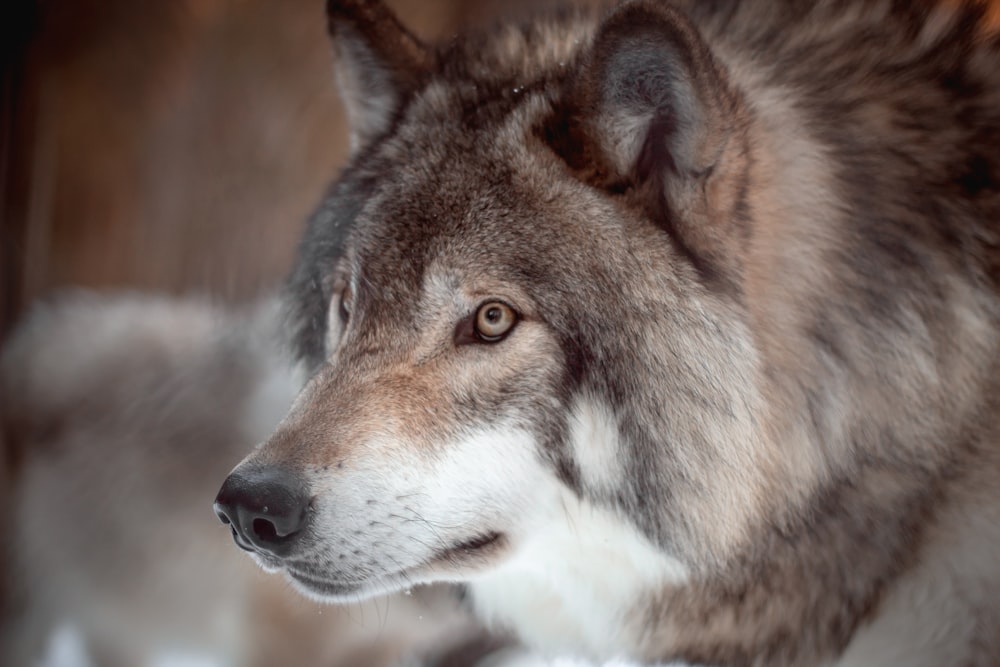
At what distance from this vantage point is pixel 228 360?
5.81ft

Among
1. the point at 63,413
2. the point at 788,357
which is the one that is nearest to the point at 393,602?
the point at 63,413

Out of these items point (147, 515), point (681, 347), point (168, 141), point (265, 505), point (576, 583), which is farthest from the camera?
point (168, 141)

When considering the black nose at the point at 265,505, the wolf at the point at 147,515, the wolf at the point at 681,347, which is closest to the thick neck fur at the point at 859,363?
the wolf at the point at 681,347

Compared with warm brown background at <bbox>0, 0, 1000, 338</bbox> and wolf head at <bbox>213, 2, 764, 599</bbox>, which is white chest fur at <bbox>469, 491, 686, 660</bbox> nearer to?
wolf head at <bbox>213, 2, 764, 599</bbox>

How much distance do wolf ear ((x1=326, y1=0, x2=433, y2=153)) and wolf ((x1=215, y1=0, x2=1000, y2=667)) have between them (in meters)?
0.01

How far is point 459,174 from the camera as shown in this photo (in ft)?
3.17

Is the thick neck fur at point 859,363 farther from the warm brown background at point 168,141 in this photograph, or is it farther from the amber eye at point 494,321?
the warm brown background at point 168,141

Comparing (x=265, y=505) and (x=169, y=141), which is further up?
(x=169, y=141)

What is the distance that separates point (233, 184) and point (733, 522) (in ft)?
5.17

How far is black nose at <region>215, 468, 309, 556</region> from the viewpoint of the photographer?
2.62 ft

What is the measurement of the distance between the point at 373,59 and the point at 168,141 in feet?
3.66

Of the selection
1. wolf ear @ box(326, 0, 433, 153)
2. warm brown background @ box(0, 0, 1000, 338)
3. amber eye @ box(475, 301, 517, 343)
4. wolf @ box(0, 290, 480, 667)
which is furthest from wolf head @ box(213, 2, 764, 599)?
warm brown background @ box(0, 0, 1000, 338)

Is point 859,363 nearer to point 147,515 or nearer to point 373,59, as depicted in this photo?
point 373,59

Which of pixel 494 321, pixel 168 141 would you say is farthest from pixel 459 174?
pixel 168 141
